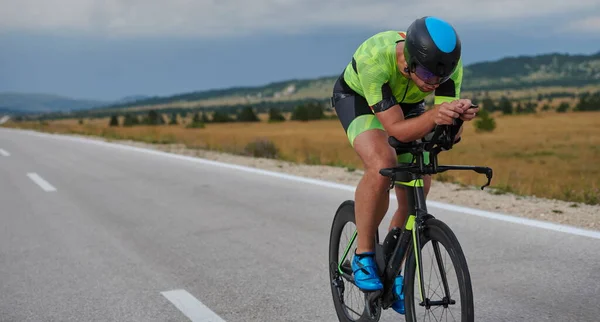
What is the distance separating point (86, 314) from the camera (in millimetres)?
4652

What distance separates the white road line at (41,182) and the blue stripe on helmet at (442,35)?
925 cm

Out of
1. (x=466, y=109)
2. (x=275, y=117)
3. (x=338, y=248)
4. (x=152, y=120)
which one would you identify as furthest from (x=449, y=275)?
(x=152, y=120)

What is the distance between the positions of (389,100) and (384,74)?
0.46 ft

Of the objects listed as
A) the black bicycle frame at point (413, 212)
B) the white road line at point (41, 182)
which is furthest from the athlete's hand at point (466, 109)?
the white road line at point (41, 182)

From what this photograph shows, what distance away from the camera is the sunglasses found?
3.13 metres

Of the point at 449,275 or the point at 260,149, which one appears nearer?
the point at 449,275

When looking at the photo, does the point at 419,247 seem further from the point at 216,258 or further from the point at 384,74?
the point at 216,258

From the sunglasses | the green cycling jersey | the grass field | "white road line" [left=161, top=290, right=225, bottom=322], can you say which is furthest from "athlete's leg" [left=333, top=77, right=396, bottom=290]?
the grass field

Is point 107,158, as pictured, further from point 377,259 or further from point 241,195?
point 377,259

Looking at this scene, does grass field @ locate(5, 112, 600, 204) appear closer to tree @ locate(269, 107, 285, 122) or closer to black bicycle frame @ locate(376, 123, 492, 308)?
black bicycle frame @ locate(376, 123, 492, 308)

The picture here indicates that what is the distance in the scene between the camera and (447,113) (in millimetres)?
2844

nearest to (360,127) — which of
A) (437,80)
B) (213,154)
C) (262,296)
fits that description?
(437,80)

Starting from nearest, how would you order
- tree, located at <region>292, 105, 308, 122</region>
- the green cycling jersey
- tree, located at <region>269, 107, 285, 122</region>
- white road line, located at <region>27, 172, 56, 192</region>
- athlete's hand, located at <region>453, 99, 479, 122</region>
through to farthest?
athlete's hand, located at <region>453, 99, 479, 122</region> < the green cycling jersey < white road line, located at <region>27, 172, 56, 192</region> < tree, located at <region>269, 107, 285, 122</region> < tree, located at <region>292, 105, 308, 122</region>

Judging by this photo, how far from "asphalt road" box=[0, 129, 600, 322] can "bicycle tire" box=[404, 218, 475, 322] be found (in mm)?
1056
